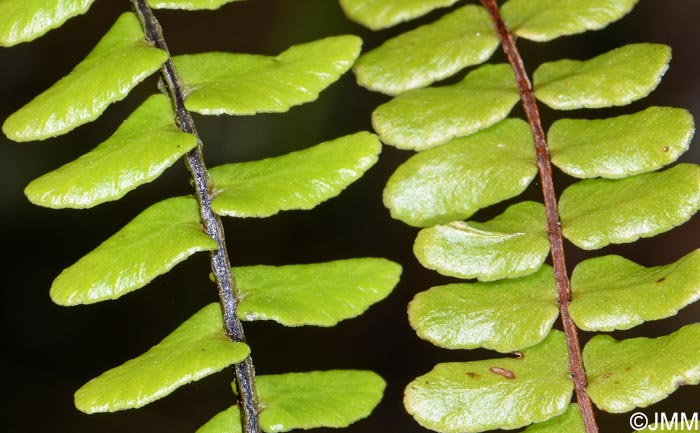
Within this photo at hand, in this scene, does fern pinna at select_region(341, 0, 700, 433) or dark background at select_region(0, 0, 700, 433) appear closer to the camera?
fern pinna at select_region(341, 0, 700, 433)

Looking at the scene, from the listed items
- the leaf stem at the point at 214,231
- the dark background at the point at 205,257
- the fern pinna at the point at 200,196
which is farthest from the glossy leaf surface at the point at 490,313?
the dark background at the point at 205,257

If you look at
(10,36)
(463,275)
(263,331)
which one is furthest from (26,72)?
(463,275)

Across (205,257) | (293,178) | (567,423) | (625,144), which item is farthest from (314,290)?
(205,257)

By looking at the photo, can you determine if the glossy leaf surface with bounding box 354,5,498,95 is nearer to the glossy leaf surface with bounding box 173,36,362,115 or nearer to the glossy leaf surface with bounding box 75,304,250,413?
the glossy leaf surface with bounding box 173,36,362,115

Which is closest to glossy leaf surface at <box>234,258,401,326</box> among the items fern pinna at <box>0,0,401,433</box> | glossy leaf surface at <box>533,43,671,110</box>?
fern pinna at <box>0,0,401,433</box>

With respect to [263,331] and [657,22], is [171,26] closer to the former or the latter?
[263,331]

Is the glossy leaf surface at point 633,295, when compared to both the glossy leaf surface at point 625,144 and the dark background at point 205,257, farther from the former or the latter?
the dark background at point 205,257

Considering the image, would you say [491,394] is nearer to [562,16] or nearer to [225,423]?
[225,423]
